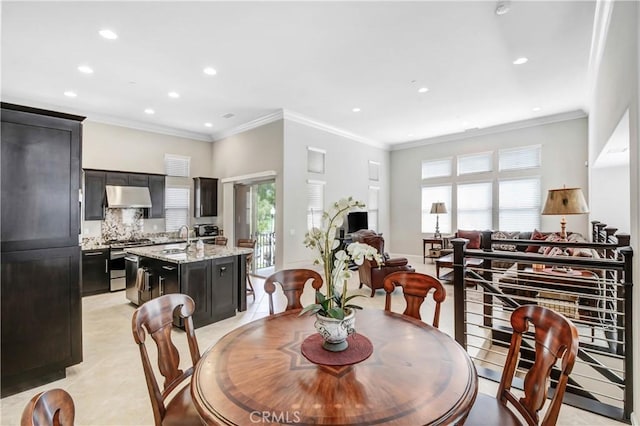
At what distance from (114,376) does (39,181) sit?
6.10 ft

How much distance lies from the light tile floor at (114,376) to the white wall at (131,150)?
9.42ft

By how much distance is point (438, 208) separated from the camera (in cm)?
808

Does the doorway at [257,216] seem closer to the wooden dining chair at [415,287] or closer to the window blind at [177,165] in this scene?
the window blind at [177,165]

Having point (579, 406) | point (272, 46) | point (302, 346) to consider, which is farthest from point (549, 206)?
point (272, 46)

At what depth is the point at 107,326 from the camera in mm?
3979

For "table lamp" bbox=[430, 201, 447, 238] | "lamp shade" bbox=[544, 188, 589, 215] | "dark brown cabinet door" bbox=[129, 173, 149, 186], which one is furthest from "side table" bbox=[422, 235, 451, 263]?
"dark brown cabinet door" bbox=[129, 173, 149, 186]

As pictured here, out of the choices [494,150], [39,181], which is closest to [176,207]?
[39,181]

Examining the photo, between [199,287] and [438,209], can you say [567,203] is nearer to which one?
[438,209]

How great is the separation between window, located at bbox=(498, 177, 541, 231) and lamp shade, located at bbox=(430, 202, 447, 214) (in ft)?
4.45

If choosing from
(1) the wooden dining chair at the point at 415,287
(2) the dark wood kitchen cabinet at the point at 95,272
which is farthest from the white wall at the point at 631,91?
(2) the dark wood kitchen cabinet at the point at 95,272

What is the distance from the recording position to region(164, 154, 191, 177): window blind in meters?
7.25

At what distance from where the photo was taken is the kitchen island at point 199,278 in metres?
3.83

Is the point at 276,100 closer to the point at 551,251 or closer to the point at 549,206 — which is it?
the point at 549,206

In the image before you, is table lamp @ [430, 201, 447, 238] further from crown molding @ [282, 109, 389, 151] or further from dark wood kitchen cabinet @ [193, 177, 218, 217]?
dark wood kitchen cabinet @ [193, 177, 218, 217]
